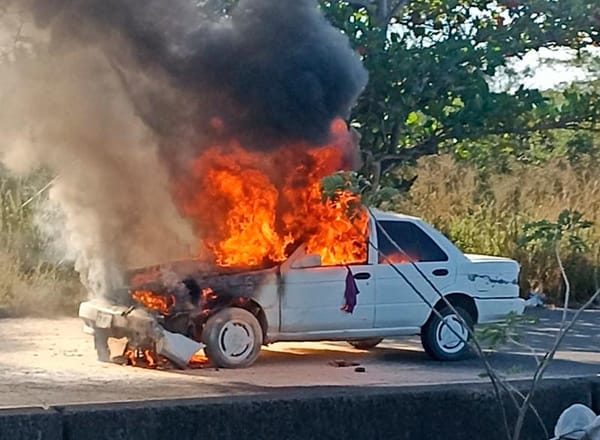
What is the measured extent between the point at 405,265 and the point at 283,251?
1242mm

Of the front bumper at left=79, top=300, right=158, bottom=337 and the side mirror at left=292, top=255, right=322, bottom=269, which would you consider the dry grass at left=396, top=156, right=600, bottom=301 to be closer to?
the side mirror at left=292, top=255, right=322, bottom=269

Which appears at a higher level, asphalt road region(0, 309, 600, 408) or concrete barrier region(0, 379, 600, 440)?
concrete barrier region(0, 379, 600, 440)

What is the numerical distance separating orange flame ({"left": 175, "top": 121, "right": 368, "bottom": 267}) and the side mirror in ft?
0.27

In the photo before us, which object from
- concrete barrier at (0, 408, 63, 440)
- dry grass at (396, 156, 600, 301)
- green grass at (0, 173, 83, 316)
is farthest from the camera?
dry grass at (396, 156, 600, 301)

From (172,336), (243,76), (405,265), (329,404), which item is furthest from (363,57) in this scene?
(329,404)

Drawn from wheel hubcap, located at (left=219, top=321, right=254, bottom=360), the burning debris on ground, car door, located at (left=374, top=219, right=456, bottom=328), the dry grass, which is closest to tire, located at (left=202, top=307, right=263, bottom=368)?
wheel hubcap, located at (left=219, top=321, right=254, bottom=360)

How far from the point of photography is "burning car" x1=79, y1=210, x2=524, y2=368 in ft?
37.4

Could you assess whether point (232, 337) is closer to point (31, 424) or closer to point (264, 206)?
point (264, 206)

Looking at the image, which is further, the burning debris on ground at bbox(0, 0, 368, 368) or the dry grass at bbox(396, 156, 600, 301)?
the dry grass at bbox(396, 156, 600, 301)

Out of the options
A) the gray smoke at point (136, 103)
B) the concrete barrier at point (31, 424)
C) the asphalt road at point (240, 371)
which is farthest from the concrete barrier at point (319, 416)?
the gray smoke at point (136, 103)

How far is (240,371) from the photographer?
1155 cm

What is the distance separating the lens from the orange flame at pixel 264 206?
39.4 feet

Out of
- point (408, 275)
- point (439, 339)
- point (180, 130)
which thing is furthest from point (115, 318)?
point (439, 339)

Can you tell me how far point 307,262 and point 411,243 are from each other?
1202mm
